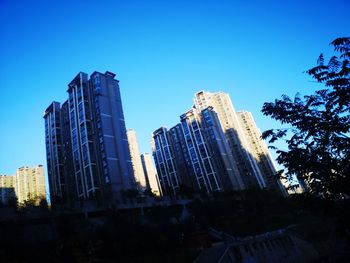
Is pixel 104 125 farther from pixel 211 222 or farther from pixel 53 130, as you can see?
pixel 211 222

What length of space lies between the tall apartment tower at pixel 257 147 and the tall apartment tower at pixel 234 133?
10.8 ft

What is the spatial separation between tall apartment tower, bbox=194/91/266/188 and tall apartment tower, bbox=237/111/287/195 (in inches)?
130

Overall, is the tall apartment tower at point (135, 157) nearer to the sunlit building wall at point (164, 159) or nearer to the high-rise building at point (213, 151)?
the sunlit building wall at point (164, 159)

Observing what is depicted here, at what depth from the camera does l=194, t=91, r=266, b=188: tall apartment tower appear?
3359 inches

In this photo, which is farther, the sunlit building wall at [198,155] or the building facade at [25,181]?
the sunlit building wall at [198,155]

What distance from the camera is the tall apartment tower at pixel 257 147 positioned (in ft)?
306

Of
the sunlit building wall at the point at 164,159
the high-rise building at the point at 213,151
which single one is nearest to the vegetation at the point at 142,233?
the high-rise building at the point at 213,151

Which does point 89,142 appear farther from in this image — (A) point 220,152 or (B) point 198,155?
Result: (A) point 220,152

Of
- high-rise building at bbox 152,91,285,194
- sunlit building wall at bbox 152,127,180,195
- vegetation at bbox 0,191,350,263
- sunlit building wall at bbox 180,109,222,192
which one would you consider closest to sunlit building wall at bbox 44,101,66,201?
vegetation at bbox 0,191,350,263

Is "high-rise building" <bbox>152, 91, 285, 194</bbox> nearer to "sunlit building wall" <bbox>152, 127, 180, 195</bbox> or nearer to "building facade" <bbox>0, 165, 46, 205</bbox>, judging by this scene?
"sunlit building wall" <bbox>152, 127, 180, 195</bbox>

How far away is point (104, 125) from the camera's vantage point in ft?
193

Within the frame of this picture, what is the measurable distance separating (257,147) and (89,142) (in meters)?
63.8

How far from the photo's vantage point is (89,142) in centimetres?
5853

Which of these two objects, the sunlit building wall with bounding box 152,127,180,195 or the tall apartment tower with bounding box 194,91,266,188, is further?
the sunlit building wall with bounding box 152,127,180,195
